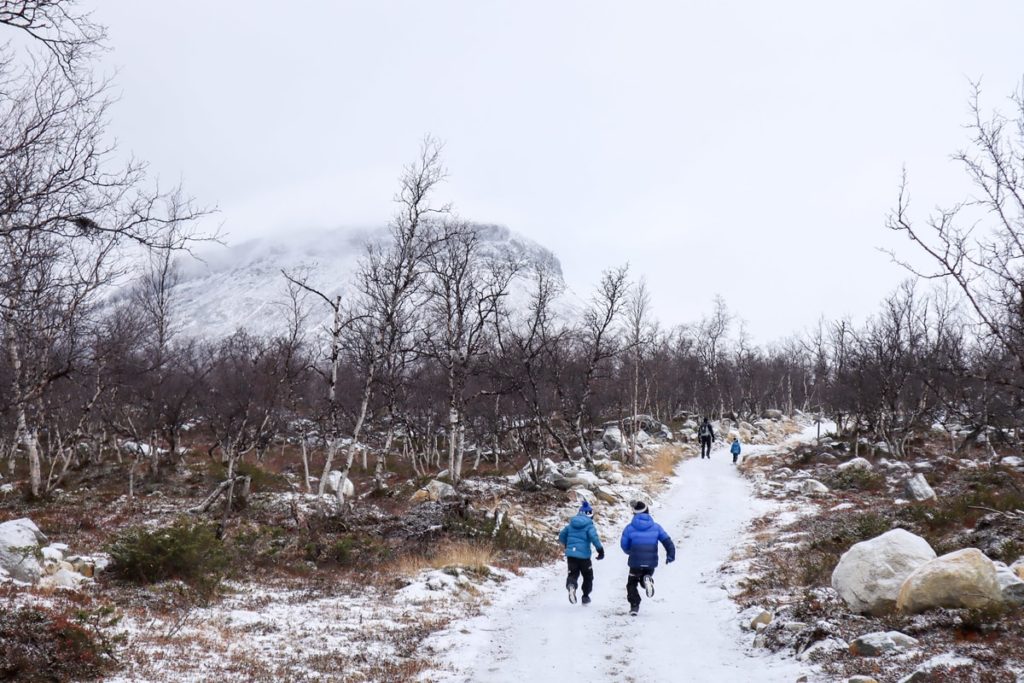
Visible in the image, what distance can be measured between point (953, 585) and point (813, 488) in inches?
657

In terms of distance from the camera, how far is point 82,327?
16.6 meters

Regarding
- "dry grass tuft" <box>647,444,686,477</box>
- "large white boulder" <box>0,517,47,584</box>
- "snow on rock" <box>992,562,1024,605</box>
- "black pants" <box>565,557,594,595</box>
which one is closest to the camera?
"snow on rock" <box>992,562,1024,605</box>

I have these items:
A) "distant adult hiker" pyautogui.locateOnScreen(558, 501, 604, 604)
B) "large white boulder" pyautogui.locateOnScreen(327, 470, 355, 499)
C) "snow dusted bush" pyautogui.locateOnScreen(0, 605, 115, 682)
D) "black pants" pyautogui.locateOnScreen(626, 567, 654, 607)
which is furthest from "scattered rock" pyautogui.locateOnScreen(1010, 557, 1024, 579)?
"large white boulder" pyautogui.locateOnScreen(327, 470, 355, 499)

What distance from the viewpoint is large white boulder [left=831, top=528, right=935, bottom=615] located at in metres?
7.80

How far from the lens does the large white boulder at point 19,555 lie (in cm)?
841

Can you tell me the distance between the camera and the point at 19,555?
862 cm

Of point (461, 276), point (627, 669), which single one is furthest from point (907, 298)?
point (627, 669)

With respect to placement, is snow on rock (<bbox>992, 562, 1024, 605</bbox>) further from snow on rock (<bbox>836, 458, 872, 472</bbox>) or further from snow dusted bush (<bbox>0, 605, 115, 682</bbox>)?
snow on rock (<bbox>836, 458, 872, 472</bbox>)

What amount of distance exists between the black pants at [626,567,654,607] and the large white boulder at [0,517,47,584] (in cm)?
869

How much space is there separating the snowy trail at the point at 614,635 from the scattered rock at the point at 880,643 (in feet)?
2.13

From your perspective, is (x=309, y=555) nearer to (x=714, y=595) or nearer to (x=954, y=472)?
(x=714, y=595)

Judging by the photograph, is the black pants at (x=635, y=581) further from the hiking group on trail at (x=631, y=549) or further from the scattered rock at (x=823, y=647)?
the scattered rock at (x=823, y=647)

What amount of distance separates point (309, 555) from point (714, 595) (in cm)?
827

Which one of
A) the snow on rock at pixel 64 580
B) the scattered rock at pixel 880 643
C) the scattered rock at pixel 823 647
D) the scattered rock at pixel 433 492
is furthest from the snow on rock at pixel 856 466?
the snow on rock at pixel 64 580
